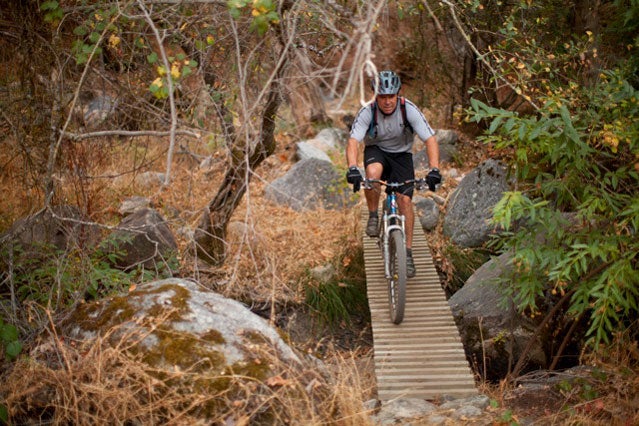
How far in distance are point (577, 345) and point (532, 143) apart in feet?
7.53

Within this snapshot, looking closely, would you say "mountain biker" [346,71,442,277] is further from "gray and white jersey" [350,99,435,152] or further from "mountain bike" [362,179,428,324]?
"mountain bike" [362,179,428,324]

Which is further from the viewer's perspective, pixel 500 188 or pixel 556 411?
pixel 500 188

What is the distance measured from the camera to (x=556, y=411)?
16.0 feet

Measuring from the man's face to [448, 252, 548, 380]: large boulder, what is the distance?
1621 mm

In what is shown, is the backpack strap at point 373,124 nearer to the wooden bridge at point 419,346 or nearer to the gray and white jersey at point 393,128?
the gray and white jersey at point 393,128

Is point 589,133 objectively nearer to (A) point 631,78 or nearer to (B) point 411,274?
(A) point 631,78

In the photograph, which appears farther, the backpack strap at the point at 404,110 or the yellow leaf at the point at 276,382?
the backpack strap at the point at 404,110

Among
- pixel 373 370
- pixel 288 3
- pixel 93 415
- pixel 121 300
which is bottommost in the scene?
pixel 373 370

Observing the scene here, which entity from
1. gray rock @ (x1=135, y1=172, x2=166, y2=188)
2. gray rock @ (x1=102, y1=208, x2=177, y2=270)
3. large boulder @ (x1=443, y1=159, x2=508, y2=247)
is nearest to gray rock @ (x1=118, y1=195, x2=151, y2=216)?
gray rock @ (x1=102, y1=208, x2=177, y2=270)

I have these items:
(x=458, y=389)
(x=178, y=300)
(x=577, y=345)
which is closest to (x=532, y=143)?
(x=458, y=389)

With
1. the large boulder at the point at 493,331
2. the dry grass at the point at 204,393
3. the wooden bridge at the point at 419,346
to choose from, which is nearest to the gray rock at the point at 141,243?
the wooden bridge at the point at 419,346

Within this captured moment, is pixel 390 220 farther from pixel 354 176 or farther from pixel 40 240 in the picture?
pixel 40 240

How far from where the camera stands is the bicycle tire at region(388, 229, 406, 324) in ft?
19.3

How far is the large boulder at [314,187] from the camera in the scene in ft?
31.0
